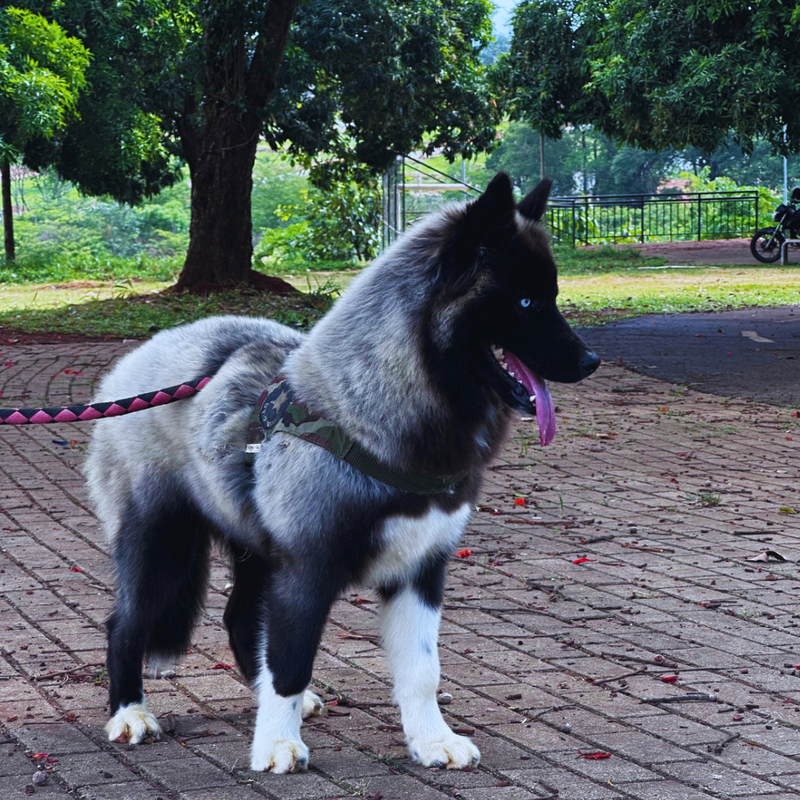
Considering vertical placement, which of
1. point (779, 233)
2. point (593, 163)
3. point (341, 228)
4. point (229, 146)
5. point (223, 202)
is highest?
point (593, 163)

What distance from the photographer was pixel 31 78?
45.3ft

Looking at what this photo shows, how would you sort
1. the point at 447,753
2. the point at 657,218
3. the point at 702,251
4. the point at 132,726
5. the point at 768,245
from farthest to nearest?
the point at 657,218 < the point at 702,251 < the point at 768,245 < the point at 132,726 < the point at 447,753

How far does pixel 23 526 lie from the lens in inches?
245

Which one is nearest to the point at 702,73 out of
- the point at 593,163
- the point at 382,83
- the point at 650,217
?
the point at 382,83

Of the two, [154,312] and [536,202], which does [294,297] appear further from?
[536,202]

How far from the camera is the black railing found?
35.0 metres

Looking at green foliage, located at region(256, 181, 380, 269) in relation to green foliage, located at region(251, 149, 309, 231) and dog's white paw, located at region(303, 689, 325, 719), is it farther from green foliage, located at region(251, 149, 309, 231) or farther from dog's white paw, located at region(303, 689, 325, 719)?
dog's white paw, located at region(303, 689, 325, 719)

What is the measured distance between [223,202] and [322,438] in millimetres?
12634

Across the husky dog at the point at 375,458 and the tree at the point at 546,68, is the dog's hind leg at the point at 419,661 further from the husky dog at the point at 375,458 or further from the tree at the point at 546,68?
the tree at the point at 546,68

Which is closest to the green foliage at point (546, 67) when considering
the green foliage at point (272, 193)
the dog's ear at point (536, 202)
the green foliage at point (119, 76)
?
the green foliage at point (119, 76)

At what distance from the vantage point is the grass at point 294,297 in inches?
537

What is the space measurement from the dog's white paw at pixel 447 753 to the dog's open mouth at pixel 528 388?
1.00 m

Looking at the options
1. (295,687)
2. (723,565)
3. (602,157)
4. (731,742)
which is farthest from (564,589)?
(602,157)

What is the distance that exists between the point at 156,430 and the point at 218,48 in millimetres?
12071
